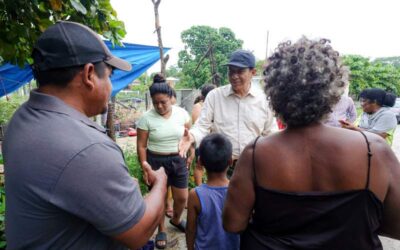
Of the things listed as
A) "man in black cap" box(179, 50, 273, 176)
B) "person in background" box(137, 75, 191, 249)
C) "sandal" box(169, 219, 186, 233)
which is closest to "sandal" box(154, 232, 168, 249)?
"person in background" box(137, 75, 191, 249)

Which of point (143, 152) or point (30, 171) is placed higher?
point (30, 171)

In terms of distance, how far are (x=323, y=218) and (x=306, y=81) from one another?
0.60 meters

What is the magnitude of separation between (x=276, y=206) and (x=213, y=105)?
5.58 ft

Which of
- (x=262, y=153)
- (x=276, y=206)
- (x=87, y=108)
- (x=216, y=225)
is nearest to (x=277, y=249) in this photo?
(x=276, y=206)

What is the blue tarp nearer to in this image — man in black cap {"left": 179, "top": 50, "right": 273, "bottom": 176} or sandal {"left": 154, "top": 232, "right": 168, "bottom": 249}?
man in black cap {"left": 179, "top": 50, "right": 273, "bottom": 176}

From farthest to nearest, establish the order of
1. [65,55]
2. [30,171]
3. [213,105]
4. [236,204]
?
1. [213,105]
2. [236,204]
3. [65,55]
4. [30,171]

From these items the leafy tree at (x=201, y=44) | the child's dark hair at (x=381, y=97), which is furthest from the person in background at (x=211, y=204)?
the leafy tree at (x=201, y=44)

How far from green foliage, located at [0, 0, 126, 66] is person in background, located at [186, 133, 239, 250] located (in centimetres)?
118

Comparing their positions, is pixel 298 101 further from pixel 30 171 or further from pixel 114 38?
pixel 114 38

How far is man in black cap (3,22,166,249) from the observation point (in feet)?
3.10

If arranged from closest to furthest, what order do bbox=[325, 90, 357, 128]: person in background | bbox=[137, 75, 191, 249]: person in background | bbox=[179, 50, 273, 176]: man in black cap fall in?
1. bbox=[179, 50, 273, 176]: man in black cap
2. bbox=[137, 75, 191, 249]: person in background
3. bbox=[325, 90, 357, 128]: person in background

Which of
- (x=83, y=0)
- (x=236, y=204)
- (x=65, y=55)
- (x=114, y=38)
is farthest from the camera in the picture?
(x=114, y=38)

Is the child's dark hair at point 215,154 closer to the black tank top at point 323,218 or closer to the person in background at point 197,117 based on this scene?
the black tank top at point 323,218

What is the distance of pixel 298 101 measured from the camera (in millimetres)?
1197
